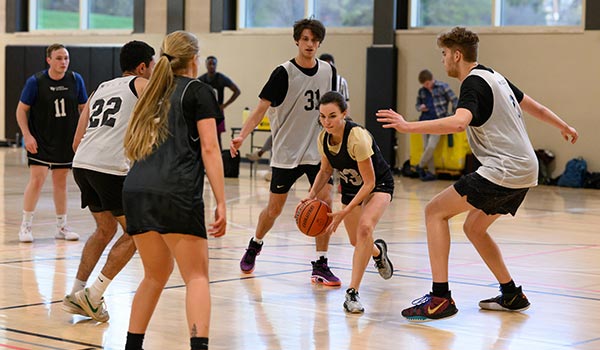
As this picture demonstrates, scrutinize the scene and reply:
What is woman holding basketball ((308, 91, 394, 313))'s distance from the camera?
635 centimetres

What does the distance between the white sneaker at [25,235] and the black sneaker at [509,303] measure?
14.5ft

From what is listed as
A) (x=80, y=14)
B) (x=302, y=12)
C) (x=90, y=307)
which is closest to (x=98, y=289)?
(x=90, y=307)

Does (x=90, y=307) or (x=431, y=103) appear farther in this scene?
(x=431, y=103)

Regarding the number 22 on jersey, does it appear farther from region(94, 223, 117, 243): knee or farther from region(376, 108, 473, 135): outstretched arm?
region(376, 108, 473, 135): outstretched arm

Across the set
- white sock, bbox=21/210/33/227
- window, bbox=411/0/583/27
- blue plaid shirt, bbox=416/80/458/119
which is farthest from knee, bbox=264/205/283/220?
window, bbox=411/0/583/27

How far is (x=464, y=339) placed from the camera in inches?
219

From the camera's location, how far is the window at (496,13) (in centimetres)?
1736

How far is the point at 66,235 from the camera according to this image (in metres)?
9.30

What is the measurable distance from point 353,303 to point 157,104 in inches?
89.9

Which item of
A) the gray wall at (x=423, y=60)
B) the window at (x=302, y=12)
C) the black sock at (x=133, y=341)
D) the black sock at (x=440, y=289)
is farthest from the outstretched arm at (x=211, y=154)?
the window at (x=302, y=12)

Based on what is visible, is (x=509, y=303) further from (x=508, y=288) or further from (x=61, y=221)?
(x=61, y=221)

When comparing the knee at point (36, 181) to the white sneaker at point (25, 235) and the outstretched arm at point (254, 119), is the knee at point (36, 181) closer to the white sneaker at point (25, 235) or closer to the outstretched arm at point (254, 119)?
the white sneaker at point (25, 235)

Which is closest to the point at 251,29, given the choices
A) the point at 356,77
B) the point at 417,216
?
the point at 356,77

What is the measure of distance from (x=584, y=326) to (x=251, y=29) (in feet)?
50.8
